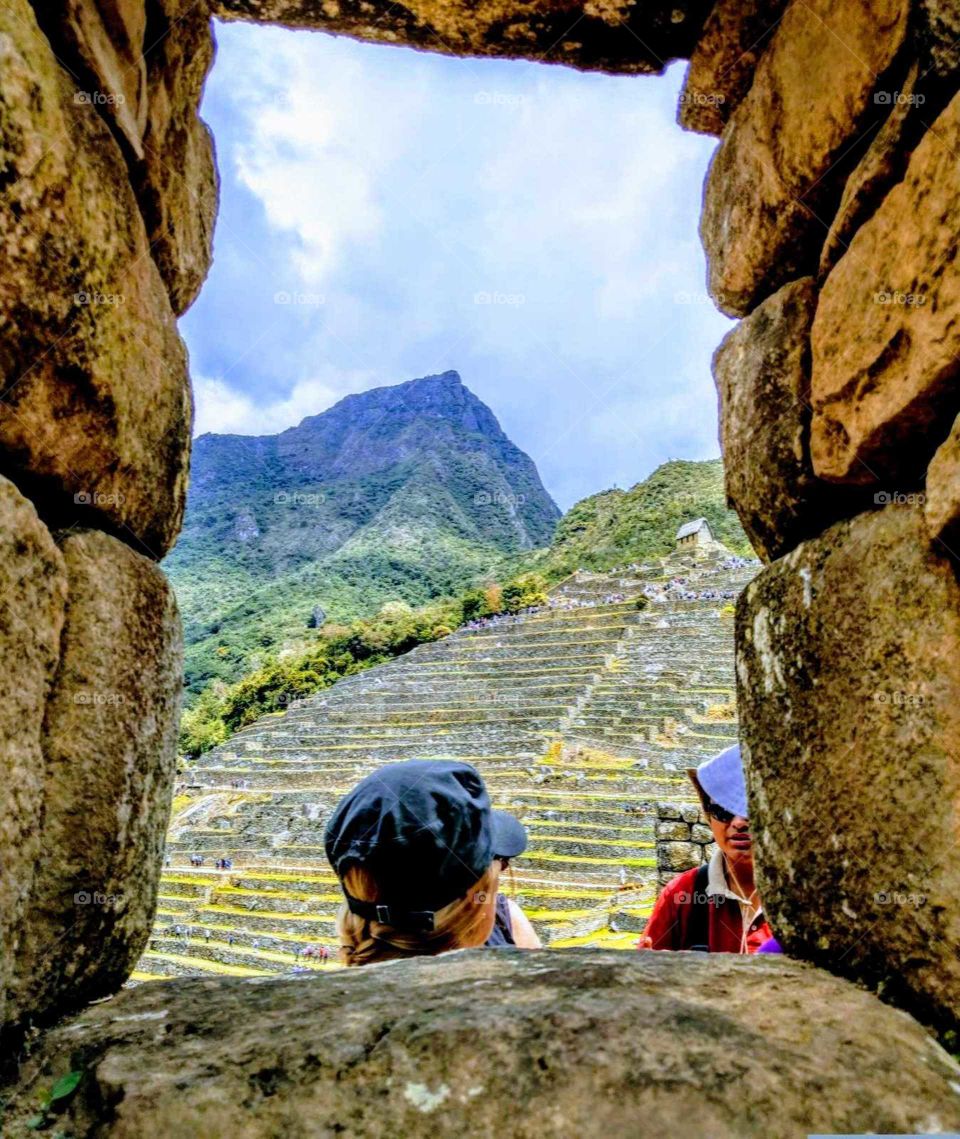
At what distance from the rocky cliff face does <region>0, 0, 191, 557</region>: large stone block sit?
101 feet

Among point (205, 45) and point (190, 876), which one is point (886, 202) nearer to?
point (205, 45)

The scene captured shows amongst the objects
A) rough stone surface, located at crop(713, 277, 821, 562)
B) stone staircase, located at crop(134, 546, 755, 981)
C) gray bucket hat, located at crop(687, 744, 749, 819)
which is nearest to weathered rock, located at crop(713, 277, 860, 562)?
rough stone surface, located at crop(713, 277, 821, 562)

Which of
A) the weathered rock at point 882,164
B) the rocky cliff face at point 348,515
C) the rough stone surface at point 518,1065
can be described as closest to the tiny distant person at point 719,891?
the rough stone surface at point 518,1065

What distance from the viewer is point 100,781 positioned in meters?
1.21

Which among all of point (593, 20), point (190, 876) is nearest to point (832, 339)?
point (593, 20)

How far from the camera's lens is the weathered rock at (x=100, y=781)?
1.13m

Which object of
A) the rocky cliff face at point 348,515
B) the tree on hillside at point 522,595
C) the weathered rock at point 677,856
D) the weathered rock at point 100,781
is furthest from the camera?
the rocky cliff face at point 348,515

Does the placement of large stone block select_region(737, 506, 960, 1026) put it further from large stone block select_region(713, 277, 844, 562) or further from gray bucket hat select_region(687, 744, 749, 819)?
gray bucket hat select_region(687, 744, 749, 819)

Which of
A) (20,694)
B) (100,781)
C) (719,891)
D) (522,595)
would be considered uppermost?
(522,595)

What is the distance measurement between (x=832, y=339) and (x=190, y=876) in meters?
11.6

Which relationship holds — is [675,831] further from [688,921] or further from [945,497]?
[945,497]

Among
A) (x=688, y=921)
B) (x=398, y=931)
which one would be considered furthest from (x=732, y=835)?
(x=398, y=931)

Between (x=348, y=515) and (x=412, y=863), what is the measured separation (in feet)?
233

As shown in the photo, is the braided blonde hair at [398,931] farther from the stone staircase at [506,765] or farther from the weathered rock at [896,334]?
the stone staircase at [506,765]
